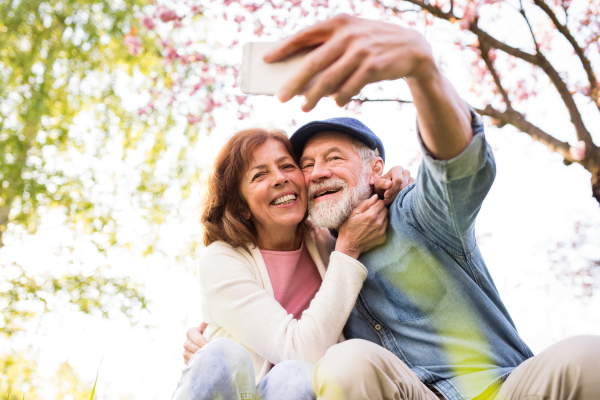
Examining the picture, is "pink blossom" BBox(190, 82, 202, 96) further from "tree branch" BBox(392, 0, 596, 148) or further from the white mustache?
the white mustache

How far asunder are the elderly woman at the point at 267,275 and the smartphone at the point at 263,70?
0.85m

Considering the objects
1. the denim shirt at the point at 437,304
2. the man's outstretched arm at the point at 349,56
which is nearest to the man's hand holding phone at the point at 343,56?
the man's outstretched arm at the point at 349,56

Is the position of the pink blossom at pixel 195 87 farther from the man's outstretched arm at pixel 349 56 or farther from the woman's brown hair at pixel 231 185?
the man's outstretched arm at pixel 349 56

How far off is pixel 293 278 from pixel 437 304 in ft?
2.26

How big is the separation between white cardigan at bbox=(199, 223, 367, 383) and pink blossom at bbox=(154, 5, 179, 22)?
408 centimetres

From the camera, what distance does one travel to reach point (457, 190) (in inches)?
47.5

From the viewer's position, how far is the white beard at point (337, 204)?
197 cm

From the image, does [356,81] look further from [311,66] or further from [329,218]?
[329,218]

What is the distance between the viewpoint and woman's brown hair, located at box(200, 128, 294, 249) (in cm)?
221

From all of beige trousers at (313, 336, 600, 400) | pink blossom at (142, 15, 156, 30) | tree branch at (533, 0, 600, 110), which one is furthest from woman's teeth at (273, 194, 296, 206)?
pink blossom at (142, 15, 156, 30)

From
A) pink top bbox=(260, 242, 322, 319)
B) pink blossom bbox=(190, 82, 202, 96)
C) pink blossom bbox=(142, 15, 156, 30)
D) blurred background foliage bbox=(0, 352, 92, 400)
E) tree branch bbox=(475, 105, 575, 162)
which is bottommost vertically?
blurred background foliage bbox=(0, 352, 92, 400)

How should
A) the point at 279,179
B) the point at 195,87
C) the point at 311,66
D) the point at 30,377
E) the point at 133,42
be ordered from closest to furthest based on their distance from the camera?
the point at 311,66
the point at 279,179
the point at 195,87
the point at 30,377
the point at 133,42

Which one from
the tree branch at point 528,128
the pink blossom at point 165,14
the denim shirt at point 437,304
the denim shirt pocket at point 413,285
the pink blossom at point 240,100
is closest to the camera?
the denim shirt at point 437,304

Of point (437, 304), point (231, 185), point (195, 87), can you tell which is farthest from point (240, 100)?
point (437, 304)
